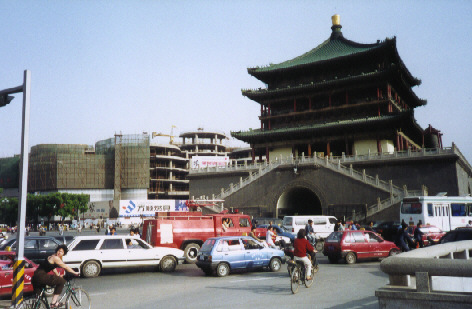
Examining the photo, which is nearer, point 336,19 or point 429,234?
point 429,234

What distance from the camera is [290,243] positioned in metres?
23.0

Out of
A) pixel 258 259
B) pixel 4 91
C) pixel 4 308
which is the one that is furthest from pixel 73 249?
pixel 4 91

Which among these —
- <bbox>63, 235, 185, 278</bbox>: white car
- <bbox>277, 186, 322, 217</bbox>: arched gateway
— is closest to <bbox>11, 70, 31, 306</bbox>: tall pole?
<bbox>63, 235, 185, 278</bbox>: white car

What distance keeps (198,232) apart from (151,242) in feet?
7.31

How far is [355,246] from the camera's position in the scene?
662 inches

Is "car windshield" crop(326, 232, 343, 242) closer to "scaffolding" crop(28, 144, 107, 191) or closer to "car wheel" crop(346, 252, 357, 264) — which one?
"car wheel" crop(346, 252, 357, 264)

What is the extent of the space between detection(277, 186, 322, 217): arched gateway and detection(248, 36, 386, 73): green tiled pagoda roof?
16.4 metres

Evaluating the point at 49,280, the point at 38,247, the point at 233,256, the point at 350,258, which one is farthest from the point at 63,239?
the point at 350,258

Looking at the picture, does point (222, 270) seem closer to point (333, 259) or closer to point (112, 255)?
point (112, 255)

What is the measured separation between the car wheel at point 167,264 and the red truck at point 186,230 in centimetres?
199

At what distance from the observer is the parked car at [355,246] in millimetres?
16688

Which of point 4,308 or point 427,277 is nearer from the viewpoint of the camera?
point 427,277

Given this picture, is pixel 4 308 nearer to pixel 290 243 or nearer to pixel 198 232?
pixel 198 232

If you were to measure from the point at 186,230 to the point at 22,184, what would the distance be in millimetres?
11070
